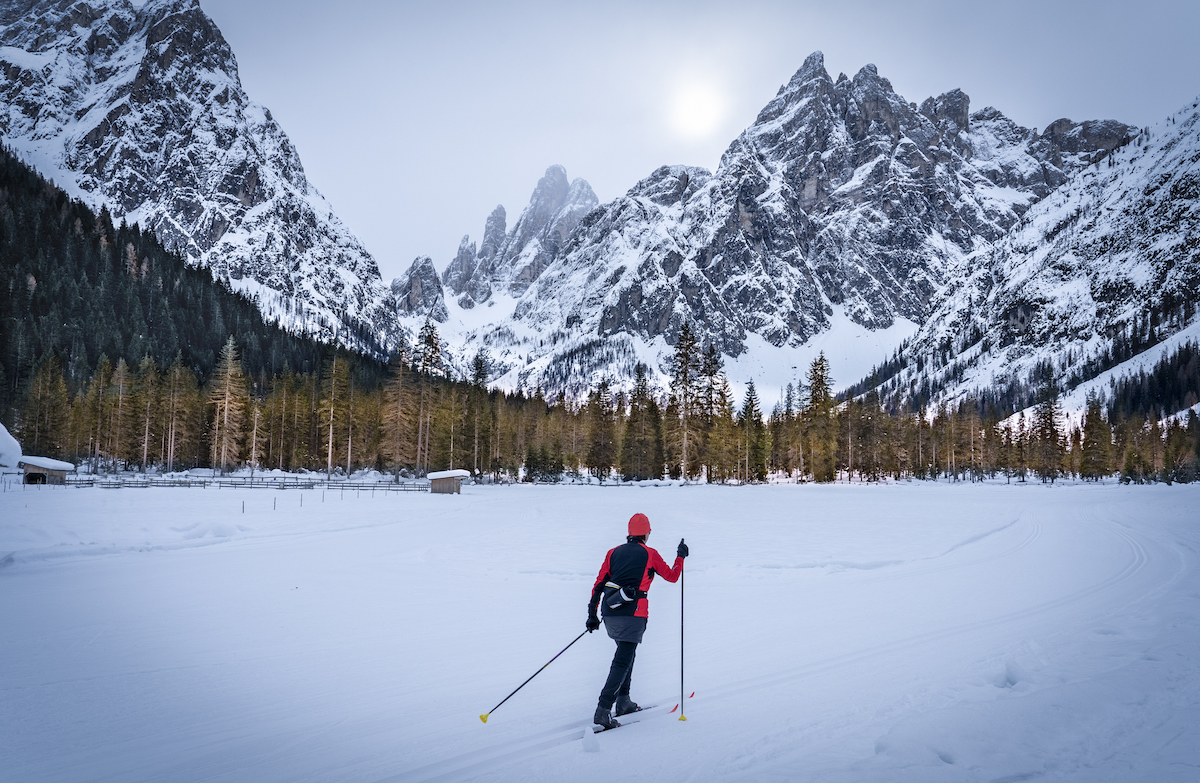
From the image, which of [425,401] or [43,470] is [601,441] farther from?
[43,470]

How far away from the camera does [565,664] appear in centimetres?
780

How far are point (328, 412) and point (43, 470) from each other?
23.8 m

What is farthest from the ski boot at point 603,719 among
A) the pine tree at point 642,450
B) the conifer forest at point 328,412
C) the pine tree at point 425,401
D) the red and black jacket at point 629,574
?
the pine tree at point 642,450

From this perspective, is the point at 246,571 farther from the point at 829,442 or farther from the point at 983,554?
the point at 829,442

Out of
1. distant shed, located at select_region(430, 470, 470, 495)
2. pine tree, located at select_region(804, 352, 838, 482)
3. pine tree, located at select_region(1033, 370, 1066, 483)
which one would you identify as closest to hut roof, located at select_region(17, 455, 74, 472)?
distant shed, located at select_region(430, 470, 470, 495)

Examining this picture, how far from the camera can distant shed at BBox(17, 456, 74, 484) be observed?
1364 inches

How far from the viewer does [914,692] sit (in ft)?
20.8

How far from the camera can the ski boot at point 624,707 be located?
5914 millimetres

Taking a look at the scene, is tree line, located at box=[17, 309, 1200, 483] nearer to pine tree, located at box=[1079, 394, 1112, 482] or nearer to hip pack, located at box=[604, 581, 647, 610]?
pine tree, located at box=[1079, 394, 1112, 482]

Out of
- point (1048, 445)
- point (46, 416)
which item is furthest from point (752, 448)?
point (46, 416)

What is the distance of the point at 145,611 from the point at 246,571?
3812 mm

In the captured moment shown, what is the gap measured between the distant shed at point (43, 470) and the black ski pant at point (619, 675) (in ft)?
144

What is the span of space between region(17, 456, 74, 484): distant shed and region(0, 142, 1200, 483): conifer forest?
51.8 feet

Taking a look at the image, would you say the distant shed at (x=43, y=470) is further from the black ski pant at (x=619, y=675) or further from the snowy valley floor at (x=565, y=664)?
the black ski pant at (x=619, y=675)
